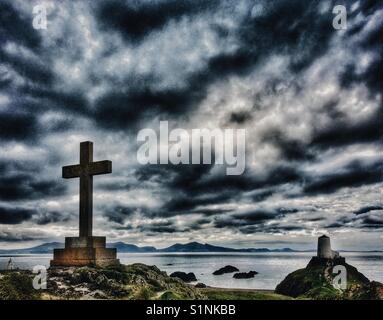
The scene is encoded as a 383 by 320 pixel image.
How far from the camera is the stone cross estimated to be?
22484 mm

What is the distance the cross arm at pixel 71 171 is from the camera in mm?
23386

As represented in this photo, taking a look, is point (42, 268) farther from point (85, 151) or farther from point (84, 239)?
point (85, 151)

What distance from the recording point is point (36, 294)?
56.4 feet

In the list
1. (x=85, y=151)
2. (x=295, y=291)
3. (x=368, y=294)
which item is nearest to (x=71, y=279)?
(x=85, y=151)

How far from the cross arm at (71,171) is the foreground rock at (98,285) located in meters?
5.15

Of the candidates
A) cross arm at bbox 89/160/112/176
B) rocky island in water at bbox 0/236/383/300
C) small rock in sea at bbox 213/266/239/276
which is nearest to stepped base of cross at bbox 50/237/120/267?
rocky island in water at bbox 0/236/383/300

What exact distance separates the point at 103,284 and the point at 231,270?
126075 mm

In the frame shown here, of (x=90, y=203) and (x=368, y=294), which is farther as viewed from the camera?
(x=90, y=203)

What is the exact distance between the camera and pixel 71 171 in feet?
77.4

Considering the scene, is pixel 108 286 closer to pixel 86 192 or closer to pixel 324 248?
pixel 86 192

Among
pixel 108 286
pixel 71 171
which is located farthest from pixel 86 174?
pixel 108 286

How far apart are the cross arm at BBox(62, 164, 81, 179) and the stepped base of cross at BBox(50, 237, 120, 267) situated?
3.42 meters

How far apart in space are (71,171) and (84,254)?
471 cm
